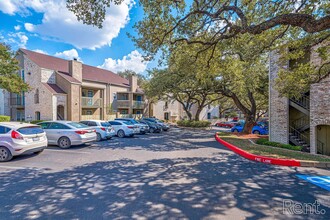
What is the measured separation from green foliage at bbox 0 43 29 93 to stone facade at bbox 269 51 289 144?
20.7 meters

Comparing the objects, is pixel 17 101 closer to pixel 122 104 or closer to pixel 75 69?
pixel 75 69

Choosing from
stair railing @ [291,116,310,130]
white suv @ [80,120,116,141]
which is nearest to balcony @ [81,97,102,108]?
white suv @ [80,120,116,141]

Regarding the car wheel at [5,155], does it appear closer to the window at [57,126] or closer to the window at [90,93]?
the window at [57,126]

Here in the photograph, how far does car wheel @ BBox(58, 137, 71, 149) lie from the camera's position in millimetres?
10229

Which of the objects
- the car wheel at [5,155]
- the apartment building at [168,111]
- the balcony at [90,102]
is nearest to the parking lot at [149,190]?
the car wheel at [5,155]

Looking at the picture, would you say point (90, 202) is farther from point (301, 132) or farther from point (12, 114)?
point (12, 114)

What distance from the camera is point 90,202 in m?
4.14

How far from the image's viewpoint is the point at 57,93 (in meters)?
21.3

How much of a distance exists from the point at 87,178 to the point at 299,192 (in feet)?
19.2

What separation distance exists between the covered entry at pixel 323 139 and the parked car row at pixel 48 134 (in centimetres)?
1331

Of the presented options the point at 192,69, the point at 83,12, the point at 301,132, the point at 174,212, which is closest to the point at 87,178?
the point at 174,212

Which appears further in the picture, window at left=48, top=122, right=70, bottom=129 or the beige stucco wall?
the beige stucco wall

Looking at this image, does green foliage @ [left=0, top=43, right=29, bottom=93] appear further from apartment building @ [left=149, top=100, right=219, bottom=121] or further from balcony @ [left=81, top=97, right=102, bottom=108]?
apartment building @ [left=149, top=100, right=219, bottom=121]

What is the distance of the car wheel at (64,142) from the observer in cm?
1023
